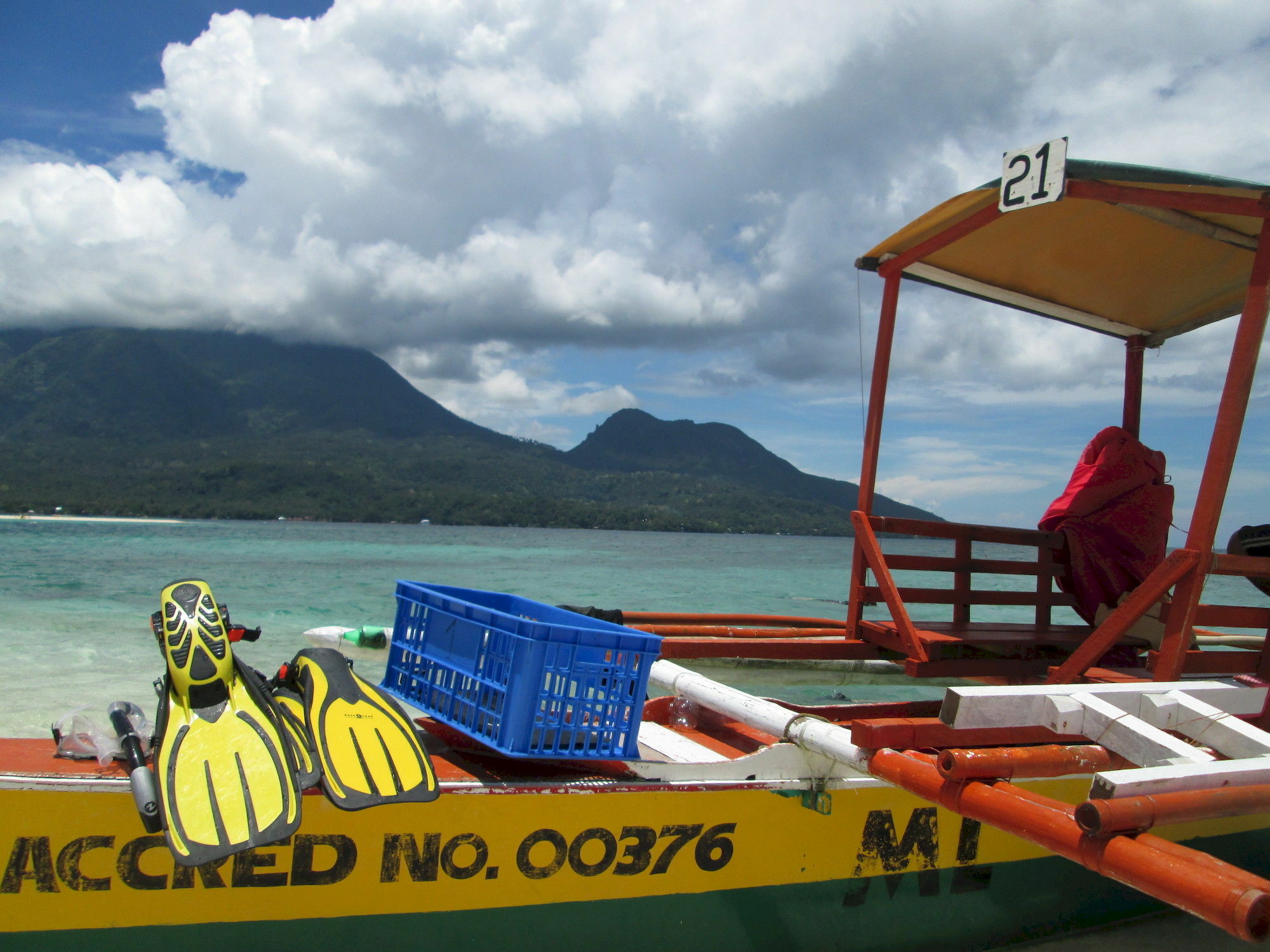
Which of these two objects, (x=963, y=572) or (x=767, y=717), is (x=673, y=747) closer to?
(x=767, y=717)

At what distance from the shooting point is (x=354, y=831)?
2.86 m

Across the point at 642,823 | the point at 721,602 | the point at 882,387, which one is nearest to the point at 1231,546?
the point at 882,387

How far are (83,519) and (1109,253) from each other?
108 metres

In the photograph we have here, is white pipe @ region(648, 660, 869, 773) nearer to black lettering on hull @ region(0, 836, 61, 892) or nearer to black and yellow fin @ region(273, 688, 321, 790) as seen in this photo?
black and yellow fin @ region(273, 688, 321, 790)

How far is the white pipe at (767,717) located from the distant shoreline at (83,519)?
95464 mm

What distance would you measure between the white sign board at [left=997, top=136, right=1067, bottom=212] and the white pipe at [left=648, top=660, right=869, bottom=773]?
2509 millimetres

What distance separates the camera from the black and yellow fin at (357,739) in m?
2.75

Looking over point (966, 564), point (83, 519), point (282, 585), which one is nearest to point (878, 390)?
point (966, 564)

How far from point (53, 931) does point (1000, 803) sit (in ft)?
9.24

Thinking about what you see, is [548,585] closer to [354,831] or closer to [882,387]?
[882,387]

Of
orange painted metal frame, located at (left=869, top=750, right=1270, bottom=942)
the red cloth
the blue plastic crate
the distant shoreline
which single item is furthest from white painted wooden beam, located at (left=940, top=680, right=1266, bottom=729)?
the distant shoreline

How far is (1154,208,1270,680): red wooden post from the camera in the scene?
12.1 feet

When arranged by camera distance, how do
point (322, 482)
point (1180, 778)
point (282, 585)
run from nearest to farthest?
1. point (1180, 778)
2. point (282, 585)
3. point (322, 482)

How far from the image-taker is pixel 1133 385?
6.52 m
